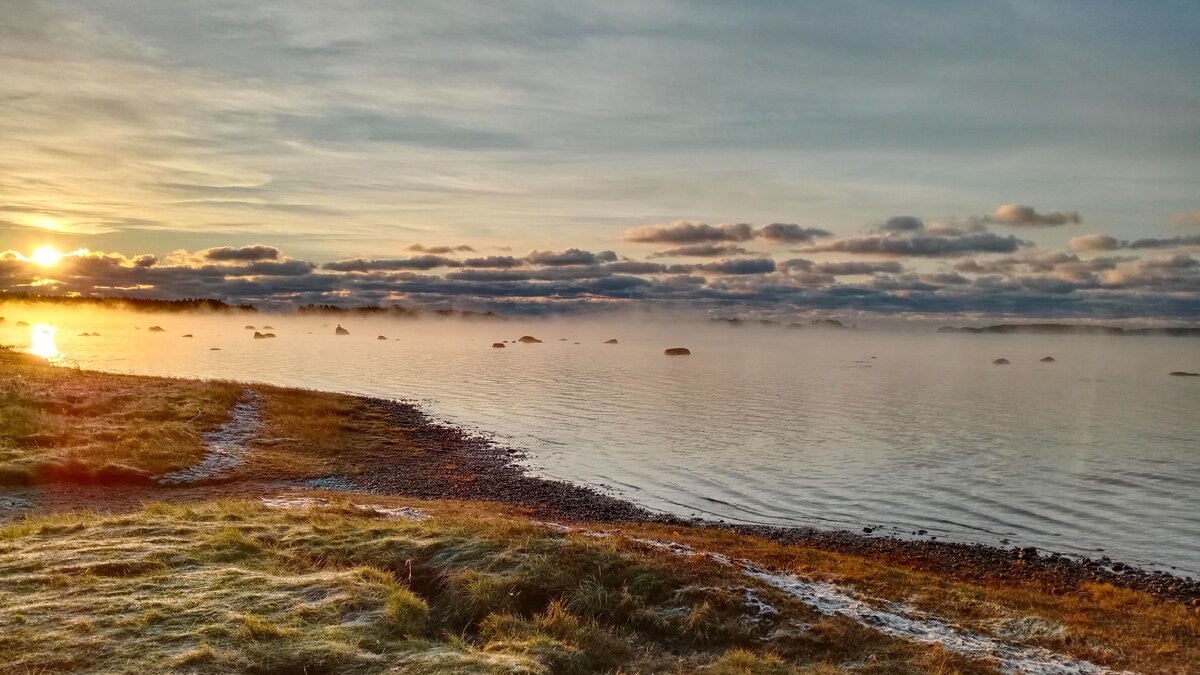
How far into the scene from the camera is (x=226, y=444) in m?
38.0

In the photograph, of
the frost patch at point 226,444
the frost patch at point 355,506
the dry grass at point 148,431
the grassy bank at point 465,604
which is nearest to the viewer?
the grassy bank at point 465,604

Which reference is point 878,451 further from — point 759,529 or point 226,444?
point 226,444

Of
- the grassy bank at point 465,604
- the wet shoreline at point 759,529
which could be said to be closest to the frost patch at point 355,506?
the grassy bank at point 465,604

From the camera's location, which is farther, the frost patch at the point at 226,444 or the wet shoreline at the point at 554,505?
the frost patch at the point at 226,444

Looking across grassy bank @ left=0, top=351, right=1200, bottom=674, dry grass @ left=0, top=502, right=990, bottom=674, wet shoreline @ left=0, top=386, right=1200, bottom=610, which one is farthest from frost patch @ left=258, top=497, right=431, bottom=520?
dry grass @ left=0, top=502, right=990, bottom=674

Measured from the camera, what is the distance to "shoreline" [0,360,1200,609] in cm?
2358

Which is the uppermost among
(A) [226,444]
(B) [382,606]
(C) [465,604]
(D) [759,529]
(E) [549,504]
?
(B) [382,606]

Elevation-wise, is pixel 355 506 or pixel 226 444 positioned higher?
pixel 355 506

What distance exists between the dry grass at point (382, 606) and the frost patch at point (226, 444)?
546 inches

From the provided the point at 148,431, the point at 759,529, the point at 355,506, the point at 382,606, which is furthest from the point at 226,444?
the point at 382,606

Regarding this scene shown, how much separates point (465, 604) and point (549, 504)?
64.6ft

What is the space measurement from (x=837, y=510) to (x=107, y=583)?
2830 cm

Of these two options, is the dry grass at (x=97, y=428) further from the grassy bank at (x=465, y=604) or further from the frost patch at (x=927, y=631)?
the frost patch at (x=927, y=631)

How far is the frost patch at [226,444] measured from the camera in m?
30.3
